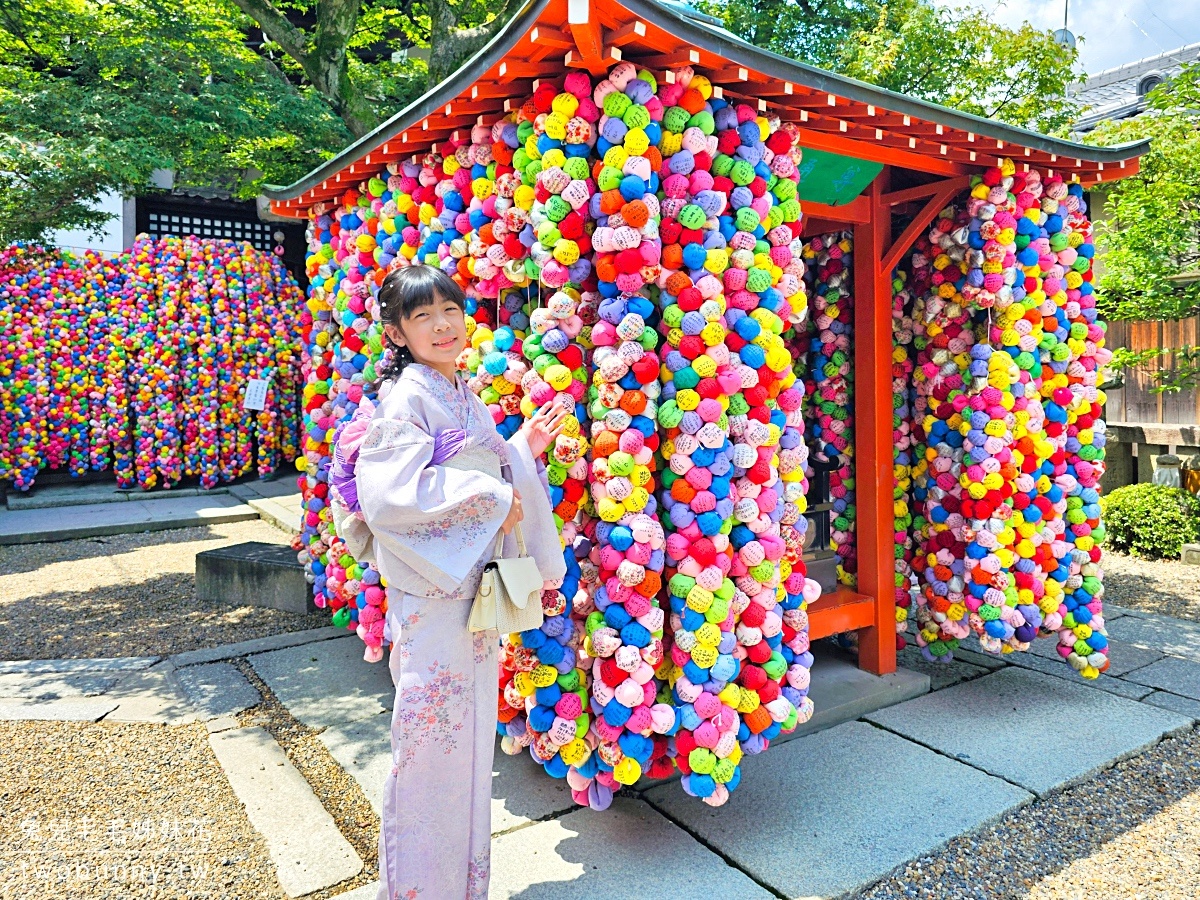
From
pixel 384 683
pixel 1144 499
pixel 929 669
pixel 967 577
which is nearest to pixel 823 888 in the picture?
pixel 967 577

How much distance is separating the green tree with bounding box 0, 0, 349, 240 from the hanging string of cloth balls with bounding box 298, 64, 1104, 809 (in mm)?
5235

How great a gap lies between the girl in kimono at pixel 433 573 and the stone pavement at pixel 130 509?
19.1ft

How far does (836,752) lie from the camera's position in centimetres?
340

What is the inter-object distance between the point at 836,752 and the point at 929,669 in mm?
1305

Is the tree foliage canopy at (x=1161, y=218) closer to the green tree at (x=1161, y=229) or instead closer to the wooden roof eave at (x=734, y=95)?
the green tree at (x=1161, y=229)

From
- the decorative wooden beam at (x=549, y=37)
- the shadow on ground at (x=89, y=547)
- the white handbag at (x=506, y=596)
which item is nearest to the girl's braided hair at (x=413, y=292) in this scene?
the white handbag at (x=506, y=596)

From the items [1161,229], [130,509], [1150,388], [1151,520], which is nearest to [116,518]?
[130,509]

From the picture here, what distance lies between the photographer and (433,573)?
2084mm

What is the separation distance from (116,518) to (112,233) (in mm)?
4841

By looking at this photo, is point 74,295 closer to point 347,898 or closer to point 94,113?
point 94,113

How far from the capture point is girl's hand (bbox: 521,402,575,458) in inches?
96.3

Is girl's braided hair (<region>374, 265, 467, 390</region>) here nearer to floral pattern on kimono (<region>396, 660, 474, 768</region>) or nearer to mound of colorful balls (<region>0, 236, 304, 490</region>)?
floral pattern on kimono (<region>396, 660, 474, 768</region>)

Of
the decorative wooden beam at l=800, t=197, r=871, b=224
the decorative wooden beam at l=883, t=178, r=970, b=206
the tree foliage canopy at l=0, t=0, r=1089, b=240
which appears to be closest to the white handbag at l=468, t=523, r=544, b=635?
the decorative wooden beam at l=800, t=197, r=871, b=224

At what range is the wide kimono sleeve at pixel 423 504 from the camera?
201cm
